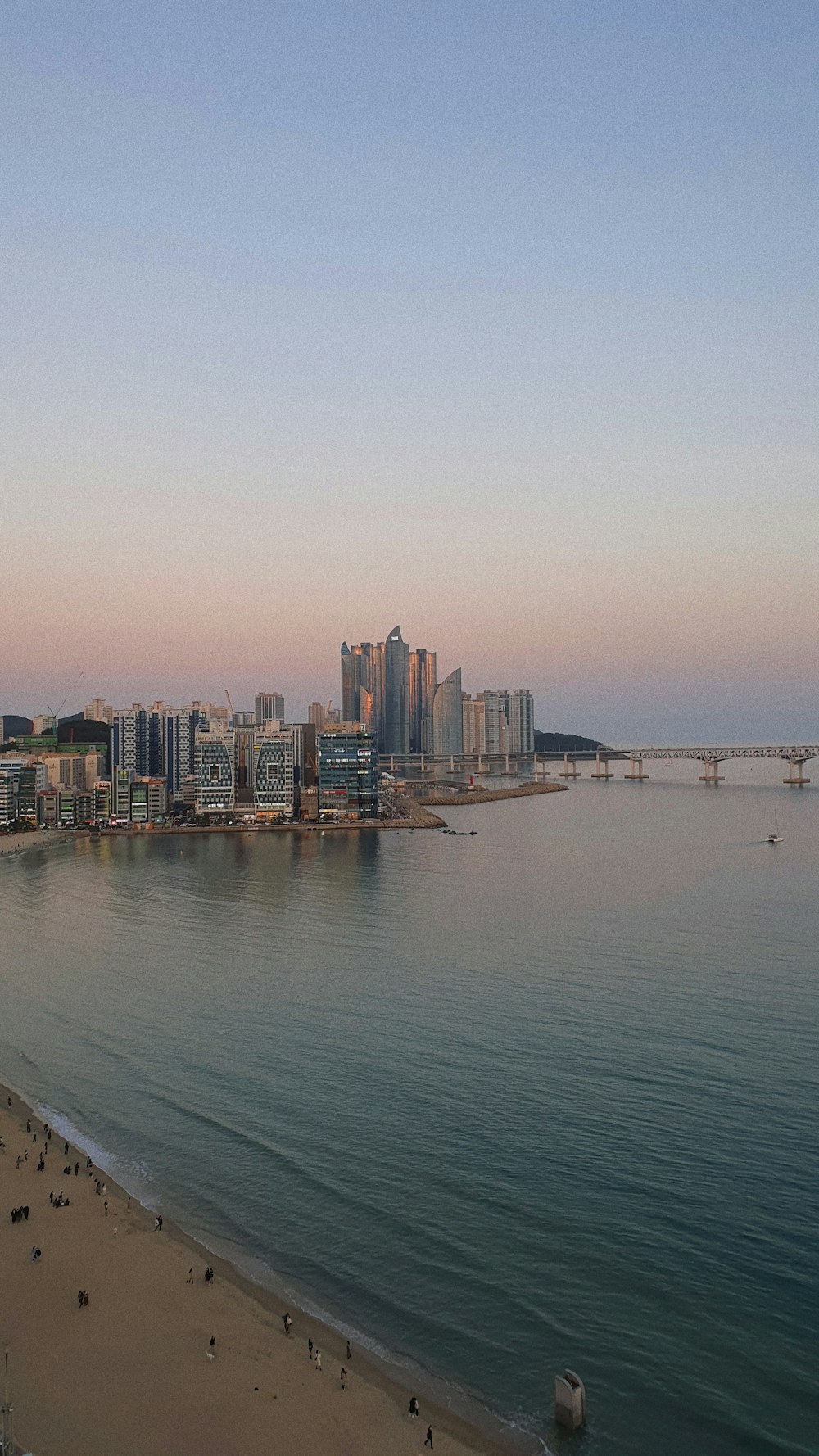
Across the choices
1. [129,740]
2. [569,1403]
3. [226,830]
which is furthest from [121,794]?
[569,1403]

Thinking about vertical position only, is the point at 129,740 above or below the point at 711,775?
above

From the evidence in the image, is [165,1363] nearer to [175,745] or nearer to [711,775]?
[175,745]

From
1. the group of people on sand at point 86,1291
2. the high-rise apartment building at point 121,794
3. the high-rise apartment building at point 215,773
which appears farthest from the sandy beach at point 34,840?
the group of people on sand at point 86,1291

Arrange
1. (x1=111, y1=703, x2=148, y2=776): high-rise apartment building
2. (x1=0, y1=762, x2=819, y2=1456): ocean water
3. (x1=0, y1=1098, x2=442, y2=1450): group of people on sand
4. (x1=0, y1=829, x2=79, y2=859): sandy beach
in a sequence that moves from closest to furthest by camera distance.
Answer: (x1=0, y1=1098, x2=442, y2=1450): group of people on sand → (x1=0, y1=762, x2=819, y2=1456): ocean water → (x1=0, y1=829, x2=79, y2=859): sandy beach → (x1=111, y1=703, x2=148, y2=776): high-rise apartment building

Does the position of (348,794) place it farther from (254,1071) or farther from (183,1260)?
(183,1260)

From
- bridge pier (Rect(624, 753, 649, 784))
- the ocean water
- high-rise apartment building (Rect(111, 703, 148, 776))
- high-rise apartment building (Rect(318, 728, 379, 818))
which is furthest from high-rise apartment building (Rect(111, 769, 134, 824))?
bridge pier (Rect(624, 753, 649, 784))

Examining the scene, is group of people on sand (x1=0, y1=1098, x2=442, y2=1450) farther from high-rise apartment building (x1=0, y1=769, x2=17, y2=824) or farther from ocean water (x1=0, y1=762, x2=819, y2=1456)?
high-rise apartment building (x1=0, y1=769, x2=17, y2=824)

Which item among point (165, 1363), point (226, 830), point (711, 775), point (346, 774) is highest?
point (346, 774)
